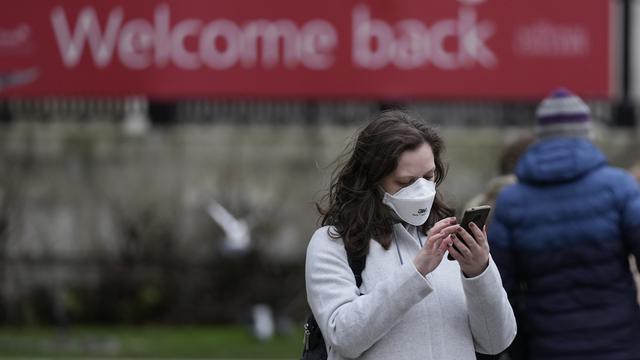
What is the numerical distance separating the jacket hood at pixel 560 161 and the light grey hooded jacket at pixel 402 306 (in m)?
1.43

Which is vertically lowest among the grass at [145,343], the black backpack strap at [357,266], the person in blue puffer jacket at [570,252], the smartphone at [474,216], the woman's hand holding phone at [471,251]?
the grass at [145,343]

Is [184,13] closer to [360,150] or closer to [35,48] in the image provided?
[35,48]

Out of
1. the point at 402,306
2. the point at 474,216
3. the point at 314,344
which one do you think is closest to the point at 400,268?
the point at 402,306

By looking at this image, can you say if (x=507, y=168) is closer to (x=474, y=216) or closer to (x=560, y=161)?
(x=560, y=161)

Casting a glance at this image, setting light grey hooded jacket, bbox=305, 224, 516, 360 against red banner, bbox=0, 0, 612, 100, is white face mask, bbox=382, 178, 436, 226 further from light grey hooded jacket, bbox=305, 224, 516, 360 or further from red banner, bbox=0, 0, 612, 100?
red banner, bbox=0, 0, 612, 100

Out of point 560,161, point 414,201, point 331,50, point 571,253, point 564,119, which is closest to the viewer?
point 414,201

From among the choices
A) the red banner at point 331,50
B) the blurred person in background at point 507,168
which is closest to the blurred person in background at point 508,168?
the blurred person in background at point 507,168

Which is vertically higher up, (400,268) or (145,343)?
(400,268)

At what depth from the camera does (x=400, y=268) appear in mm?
3299

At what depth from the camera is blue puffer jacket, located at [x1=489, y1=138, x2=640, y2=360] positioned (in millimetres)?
4652

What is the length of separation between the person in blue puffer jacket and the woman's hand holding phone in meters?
1.44

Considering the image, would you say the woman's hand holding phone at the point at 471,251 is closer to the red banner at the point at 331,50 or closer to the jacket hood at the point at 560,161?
the jacket hood at the point at 560,161

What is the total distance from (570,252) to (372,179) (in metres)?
1.46

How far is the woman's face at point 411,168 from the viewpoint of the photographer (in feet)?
11.3
